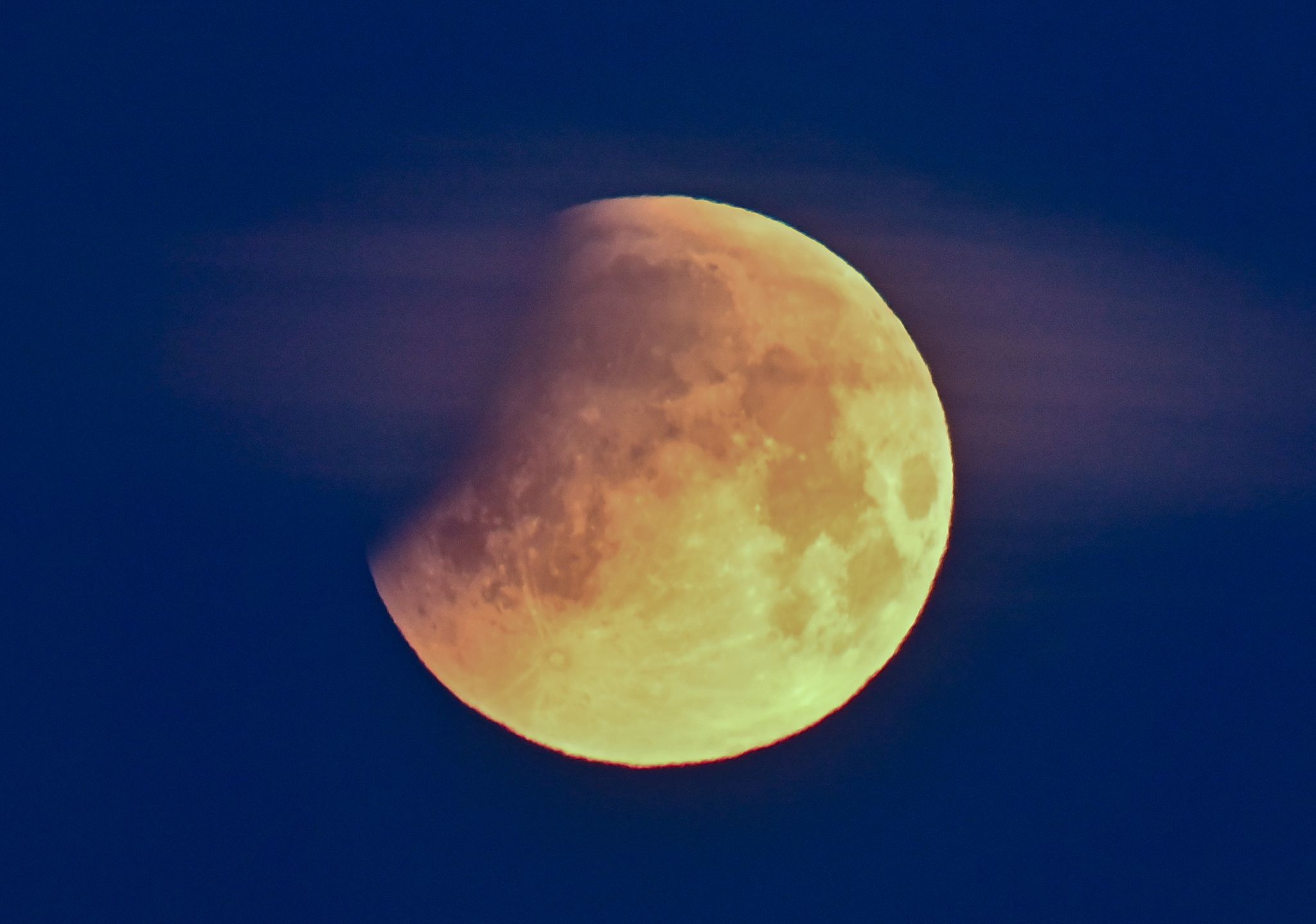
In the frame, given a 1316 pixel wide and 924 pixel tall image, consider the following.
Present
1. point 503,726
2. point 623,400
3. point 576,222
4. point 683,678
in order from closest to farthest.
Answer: point 623,400
point 683,678
point 576,222
point 503,726

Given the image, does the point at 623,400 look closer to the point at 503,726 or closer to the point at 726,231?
the point at 726,231

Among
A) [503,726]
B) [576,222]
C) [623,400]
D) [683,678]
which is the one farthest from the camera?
[503,726]

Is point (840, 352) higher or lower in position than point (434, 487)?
higher

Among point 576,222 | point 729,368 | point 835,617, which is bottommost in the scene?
point 835,617

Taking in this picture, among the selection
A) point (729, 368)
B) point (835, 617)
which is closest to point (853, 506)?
point (835, 617)

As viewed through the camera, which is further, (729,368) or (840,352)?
(840,352)

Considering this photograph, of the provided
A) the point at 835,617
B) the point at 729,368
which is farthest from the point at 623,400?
the point at 835,617
